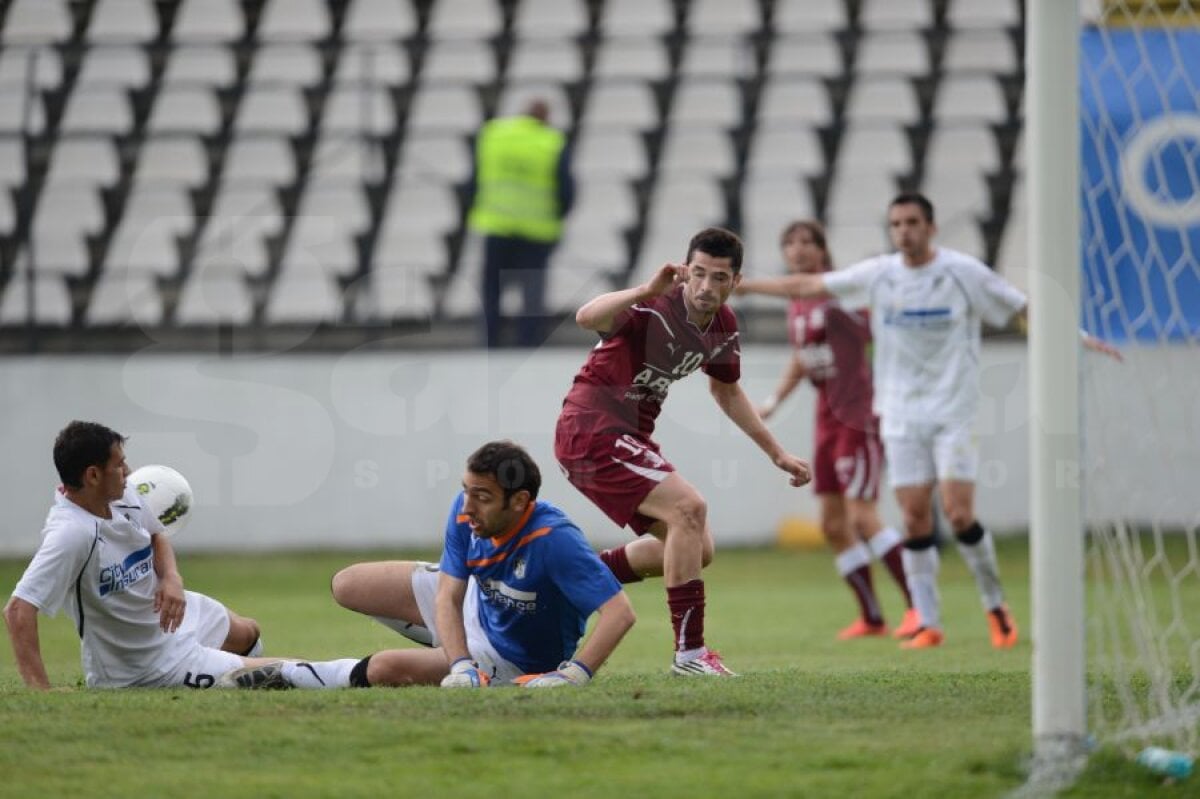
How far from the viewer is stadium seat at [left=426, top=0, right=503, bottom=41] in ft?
61.5

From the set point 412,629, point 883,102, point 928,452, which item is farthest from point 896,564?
point 883,102

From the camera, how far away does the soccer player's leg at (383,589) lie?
21.7 ft

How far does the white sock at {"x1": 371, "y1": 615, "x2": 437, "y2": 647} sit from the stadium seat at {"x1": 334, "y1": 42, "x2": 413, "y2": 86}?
36.5 feet

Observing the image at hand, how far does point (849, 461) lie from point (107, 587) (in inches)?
210

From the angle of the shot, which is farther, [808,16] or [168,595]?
[808,16]

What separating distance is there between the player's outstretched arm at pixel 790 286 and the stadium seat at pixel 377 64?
8.84 metres

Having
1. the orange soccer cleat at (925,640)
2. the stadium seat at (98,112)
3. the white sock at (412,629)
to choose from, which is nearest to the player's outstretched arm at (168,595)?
the white sock at (412,629)

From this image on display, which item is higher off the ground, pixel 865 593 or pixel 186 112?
pixel 186 112

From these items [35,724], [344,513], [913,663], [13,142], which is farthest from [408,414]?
[35,724]

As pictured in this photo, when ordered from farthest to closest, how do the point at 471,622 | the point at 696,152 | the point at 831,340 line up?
the point at 696,152, the point at 831,340, the point at 471,622

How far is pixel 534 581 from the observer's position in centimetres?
600

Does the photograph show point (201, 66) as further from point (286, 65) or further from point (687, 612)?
point (687, 612)

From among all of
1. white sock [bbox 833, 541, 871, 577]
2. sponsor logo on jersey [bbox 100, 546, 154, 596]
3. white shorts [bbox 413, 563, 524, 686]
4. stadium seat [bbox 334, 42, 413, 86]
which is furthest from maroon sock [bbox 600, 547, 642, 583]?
stadium seat [bbox 334, 42, 413, 86]

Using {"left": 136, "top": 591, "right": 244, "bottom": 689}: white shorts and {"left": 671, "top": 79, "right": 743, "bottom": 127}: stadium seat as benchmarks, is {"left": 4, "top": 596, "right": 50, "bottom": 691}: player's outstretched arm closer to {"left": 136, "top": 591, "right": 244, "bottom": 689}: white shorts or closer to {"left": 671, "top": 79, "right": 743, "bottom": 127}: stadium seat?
{"left": 136, "top": 591, "right": 244, "bottom": 689}: white shorts
